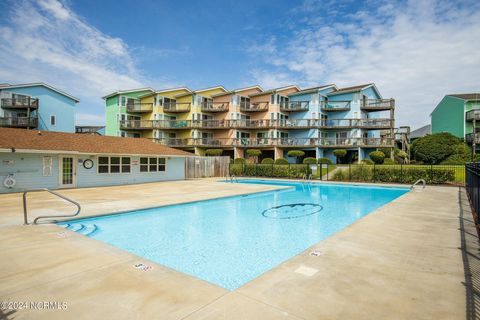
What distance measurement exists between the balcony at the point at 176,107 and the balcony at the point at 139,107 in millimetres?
2810

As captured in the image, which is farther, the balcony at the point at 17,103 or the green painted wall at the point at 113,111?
the green painted wall at the point at 113,111

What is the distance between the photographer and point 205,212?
40.2 ft

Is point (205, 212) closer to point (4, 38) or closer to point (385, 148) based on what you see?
point (4, 38)

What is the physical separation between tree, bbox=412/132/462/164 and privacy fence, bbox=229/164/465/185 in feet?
22.5

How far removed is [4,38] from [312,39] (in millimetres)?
21357

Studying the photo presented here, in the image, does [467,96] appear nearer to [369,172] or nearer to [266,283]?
[369,172]

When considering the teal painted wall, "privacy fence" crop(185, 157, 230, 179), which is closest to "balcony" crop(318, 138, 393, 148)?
"privacy fence" crop(185, 157, 230, 179)

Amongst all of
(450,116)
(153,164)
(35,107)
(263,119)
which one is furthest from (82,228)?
(450,116)

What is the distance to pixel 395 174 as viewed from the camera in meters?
22.4

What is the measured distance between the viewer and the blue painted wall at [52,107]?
39.2 metres

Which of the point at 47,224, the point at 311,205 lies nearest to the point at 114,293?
the point at 47,224

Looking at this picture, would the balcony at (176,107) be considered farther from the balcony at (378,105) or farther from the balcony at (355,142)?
the balcony at (378,105)

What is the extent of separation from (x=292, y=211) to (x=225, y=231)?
176 inches

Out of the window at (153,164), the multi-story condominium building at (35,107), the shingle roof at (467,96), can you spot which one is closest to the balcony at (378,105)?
the shingle roof at (467,96)
